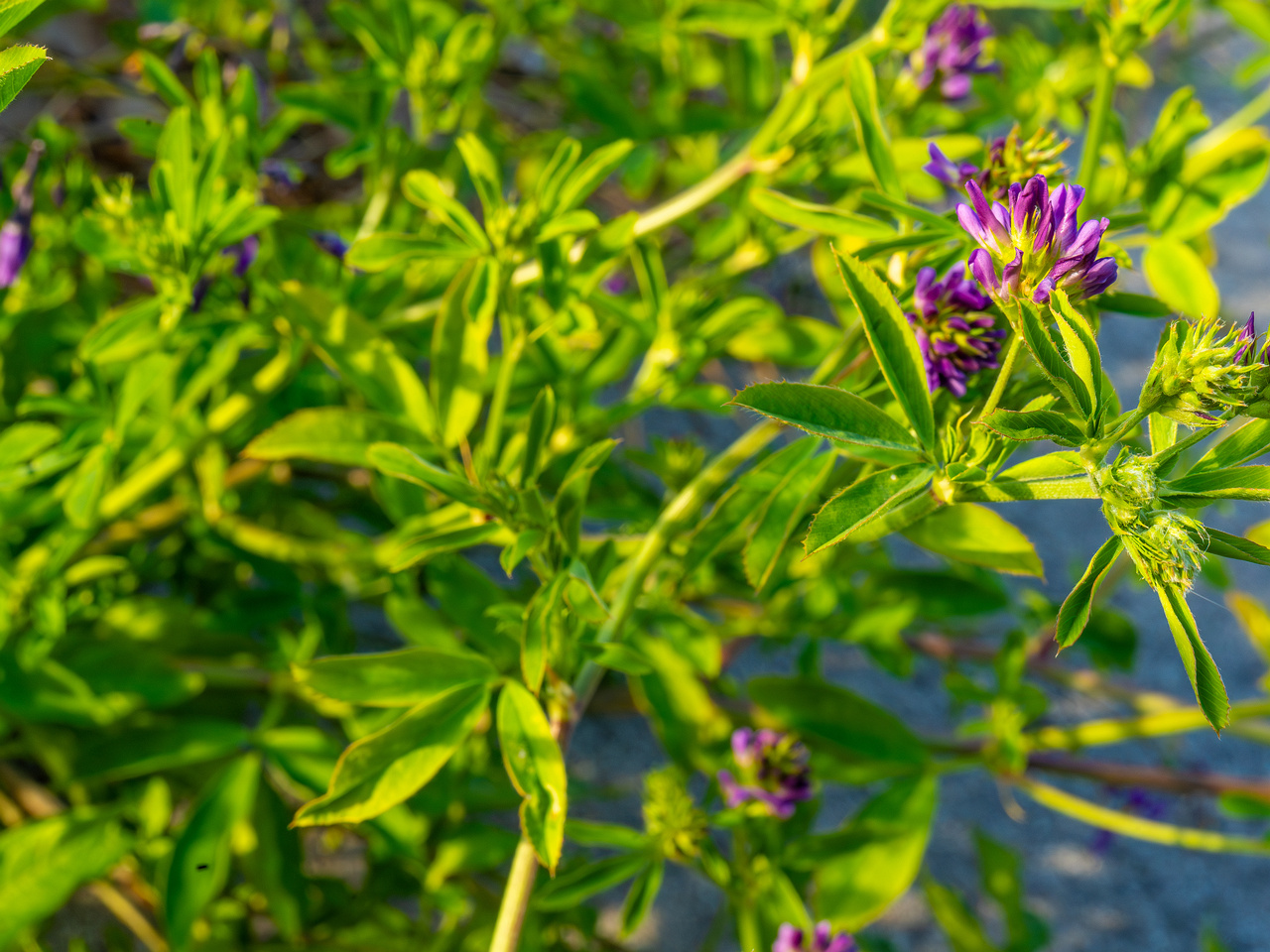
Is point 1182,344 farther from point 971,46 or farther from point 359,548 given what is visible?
point 359,548

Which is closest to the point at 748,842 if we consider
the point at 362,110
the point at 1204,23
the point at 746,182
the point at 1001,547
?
the point at 1001,547

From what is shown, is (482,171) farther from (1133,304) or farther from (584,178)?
(1133,304)

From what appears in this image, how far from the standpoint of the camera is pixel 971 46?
1179mm

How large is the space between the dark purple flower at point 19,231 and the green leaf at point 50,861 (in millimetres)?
679

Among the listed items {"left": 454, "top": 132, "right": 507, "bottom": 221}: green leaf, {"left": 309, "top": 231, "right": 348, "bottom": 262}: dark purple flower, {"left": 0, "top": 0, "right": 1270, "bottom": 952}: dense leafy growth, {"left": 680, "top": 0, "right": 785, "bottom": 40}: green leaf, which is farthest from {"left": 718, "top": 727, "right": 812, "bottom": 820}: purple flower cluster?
{"left": 680, "top": 0, "right": 785, "bottom": 40}: green leaf

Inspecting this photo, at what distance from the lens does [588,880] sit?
3.13ft

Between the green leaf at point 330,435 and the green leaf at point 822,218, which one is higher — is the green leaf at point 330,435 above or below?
below

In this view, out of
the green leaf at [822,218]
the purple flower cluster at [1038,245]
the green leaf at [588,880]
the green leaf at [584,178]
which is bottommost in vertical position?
the green leaf at [588,880]

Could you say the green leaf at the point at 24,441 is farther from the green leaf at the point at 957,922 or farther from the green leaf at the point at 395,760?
the green leaf at the point at 957,922

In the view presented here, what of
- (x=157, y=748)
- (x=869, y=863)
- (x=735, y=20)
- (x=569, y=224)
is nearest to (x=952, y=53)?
(x=735, y=20)

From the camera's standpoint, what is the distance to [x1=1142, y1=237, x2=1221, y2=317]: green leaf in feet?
3.16

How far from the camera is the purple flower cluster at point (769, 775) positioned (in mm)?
1011

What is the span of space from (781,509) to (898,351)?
0.18 m

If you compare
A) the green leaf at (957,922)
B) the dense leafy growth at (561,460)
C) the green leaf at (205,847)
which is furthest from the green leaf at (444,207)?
the green leaf at (957,922)
